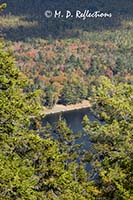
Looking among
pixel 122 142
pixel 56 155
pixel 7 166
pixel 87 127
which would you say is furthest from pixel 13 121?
pixel 87 127

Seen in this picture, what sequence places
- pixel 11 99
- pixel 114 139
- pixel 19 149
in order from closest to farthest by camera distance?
pixel 11 99, pixel 19 149, pixel 114 139

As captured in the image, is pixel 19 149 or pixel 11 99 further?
pixel 19 149

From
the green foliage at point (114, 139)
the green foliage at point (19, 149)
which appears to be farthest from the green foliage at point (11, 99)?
the green foliage at point (114, 139)

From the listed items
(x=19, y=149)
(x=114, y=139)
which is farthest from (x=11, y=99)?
(x=114, y=139)

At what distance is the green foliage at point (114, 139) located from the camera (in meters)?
21.4

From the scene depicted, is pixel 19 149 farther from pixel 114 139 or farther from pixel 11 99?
pixel 114 139

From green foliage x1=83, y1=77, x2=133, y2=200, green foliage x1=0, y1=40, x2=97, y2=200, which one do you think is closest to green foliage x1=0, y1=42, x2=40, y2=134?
green foliage x1=0, y1=40, x2=97, y2=200

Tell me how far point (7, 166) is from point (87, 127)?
48.5ft

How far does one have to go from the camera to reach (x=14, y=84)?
1870 cm

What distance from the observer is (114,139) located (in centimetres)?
2717

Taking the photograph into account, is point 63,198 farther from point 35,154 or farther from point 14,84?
point 14,84

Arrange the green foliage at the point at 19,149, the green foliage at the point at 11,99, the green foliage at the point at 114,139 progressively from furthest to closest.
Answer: the green foliage at the point at 114,139
the green foliage at the point at 11,99
the green foliage at the point at 19,149

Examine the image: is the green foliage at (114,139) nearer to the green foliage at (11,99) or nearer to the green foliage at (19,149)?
the green foliage at (19,149)

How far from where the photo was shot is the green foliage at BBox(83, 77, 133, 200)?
2136cm
